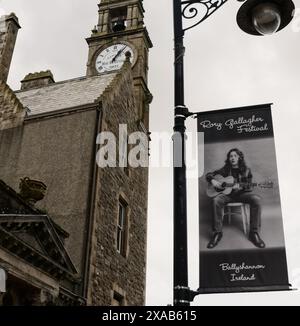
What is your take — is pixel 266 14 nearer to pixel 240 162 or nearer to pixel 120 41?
pixel 240 162

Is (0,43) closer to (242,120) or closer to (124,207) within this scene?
(124,207)

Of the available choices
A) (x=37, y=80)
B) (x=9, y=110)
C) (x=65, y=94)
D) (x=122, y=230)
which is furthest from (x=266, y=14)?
(x=37, y=80)

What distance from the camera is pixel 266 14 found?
5.93 meters

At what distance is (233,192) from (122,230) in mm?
12066

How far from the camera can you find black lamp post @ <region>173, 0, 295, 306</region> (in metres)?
5.09

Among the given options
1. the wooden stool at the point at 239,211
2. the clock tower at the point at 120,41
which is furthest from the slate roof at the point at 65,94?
the wooden stool at the point at 239,211

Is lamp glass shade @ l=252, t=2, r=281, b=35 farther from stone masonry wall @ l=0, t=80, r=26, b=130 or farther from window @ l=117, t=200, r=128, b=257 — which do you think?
stone masonry wall @ l=0, t=80, r=26, b=130

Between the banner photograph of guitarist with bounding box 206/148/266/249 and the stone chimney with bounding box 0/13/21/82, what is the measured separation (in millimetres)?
15145

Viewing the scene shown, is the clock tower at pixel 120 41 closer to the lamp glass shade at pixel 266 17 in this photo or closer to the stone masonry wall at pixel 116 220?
the stone masonry wall at pixel 116 220

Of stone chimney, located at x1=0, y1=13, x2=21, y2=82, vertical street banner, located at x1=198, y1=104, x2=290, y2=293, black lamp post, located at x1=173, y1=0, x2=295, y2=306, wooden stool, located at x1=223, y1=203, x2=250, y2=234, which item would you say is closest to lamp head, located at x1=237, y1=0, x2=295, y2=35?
black lamp post, located at x1=173, y1=0, x2=295, y2=306

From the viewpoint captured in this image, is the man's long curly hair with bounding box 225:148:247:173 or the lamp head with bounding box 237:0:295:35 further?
the lamp head with bounding box 237:0:295:35

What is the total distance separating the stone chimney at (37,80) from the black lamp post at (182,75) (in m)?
17.5
